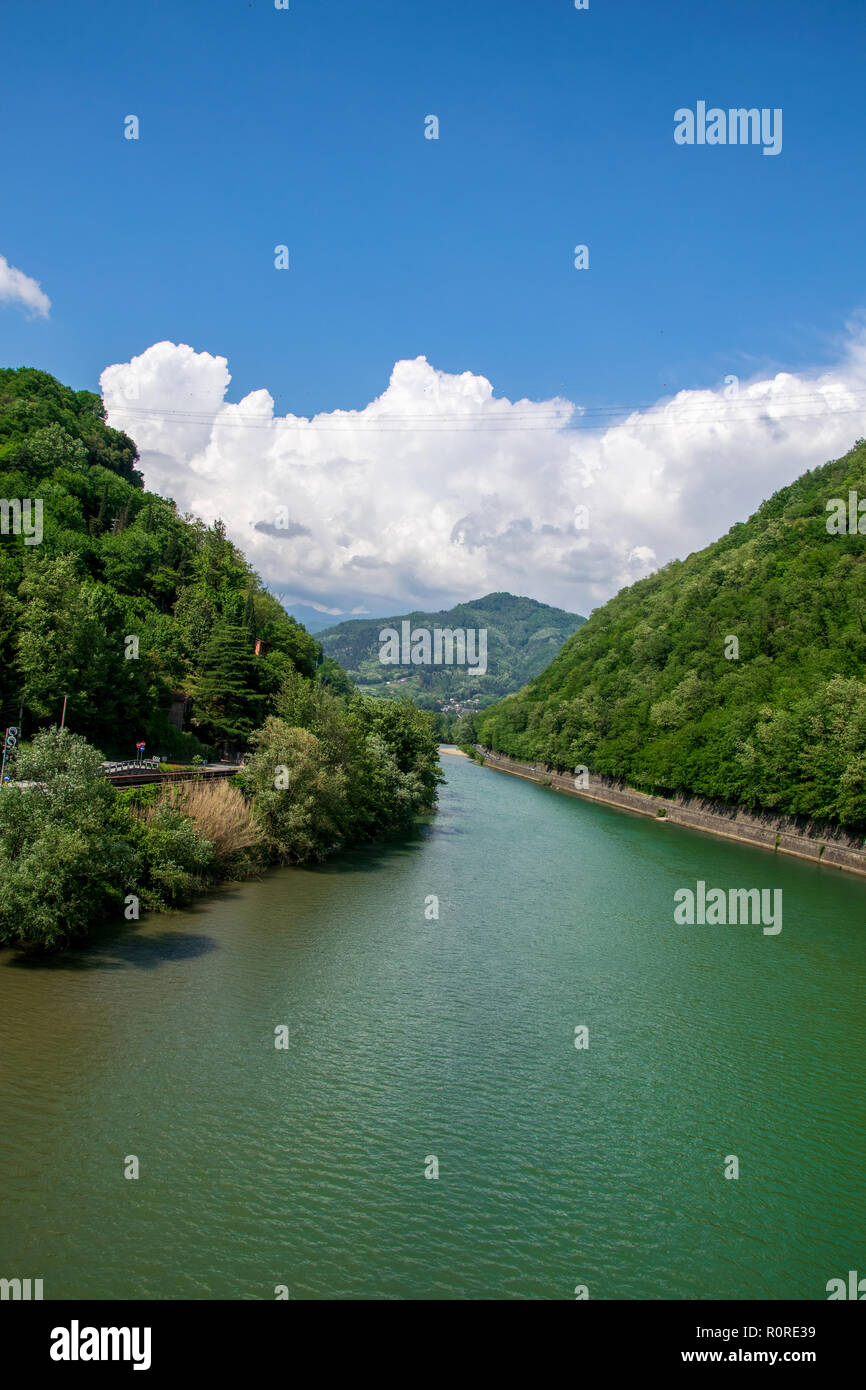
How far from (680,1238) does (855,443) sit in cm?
11993

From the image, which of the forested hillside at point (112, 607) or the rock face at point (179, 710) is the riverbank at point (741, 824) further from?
the rock face at point (179, 710)

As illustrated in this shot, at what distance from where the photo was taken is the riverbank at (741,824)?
2282 inches

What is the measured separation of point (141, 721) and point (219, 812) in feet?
48.1

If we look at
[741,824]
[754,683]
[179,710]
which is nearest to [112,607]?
[179,710]

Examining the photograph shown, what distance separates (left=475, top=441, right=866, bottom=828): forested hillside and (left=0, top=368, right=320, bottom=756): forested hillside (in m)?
38.7

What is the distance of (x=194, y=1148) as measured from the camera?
16.5m

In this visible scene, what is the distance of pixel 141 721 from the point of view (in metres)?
48.8

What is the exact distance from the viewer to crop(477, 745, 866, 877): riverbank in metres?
58.0

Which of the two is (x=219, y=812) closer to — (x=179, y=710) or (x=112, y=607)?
(x=112, y=607)

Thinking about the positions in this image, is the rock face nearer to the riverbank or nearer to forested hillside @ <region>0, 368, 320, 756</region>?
forested hillside @ <region>0, 368, 320, 756</region>

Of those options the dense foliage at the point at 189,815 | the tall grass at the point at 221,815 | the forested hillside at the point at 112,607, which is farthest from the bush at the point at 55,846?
the forested hillside at the point at 112,607

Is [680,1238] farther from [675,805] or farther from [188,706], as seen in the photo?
[675,805]

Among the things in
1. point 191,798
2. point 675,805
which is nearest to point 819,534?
point 675,805

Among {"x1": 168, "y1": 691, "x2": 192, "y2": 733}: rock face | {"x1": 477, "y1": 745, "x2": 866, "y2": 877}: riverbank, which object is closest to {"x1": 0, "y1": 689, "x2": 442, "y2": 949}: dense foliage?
{"x1": 168, "y1": 691, "x2": 192, "y2": 733}: rock face
